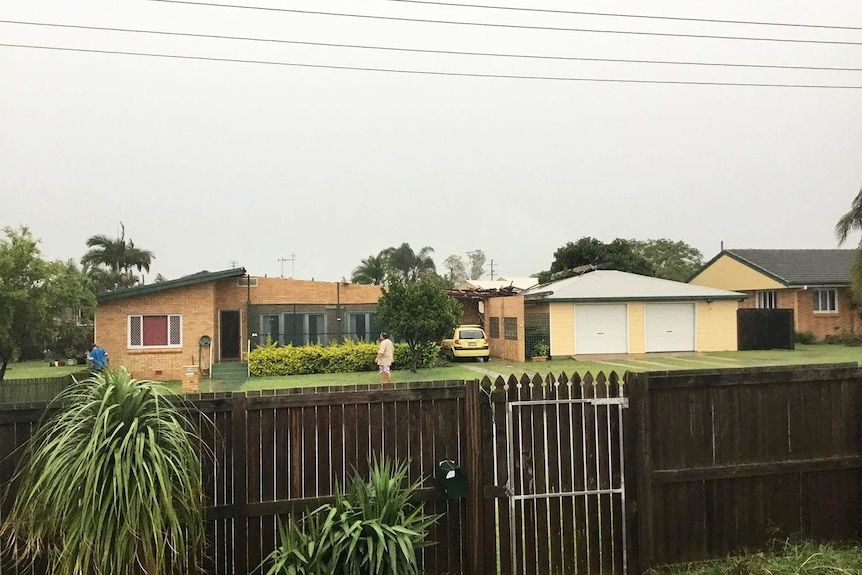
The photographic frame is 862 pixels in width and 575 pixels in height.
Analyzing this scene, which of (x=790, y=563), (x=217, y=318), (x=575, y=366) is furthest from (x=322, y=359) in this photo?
(x=790, y=563)

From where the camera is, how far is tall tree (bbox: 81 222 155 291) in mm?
44438

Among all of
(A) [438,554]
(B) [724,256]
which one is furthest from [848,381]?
(B) [724,256]

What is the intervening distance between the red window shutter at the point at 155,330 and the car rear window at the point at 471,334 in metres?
10.6

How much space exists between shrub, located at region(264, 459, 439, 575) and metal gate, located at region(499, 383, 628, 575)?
89cm

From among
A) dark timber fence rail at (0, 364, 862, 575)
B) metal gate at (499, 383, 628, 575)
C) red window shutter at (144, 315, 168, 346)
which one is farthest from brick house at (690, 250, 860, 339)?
metal gate at (499, 383, 628, 575)

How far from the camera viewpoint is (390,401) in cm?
424

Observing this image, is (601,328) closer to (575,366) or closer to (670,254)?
(575,366)

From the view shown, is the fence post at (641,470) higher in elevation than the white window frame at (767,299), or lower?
lower

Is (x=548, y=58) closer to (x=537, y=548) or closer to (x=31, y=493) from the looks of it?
(x=537, y=548)

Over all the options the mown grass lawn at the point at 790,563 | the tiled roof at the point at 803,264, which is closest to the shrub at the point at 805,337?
the tiled roof at the point at 803,264

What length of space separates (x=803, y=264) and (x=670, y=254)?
1012 inches

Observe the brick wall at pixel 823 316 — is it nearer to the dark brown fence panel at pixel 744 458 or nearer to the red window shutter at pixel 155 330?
the red window shutter at pixel 155 330

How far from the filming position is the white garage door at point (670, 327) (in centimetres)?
2542

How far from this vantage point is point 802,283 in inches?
1214
